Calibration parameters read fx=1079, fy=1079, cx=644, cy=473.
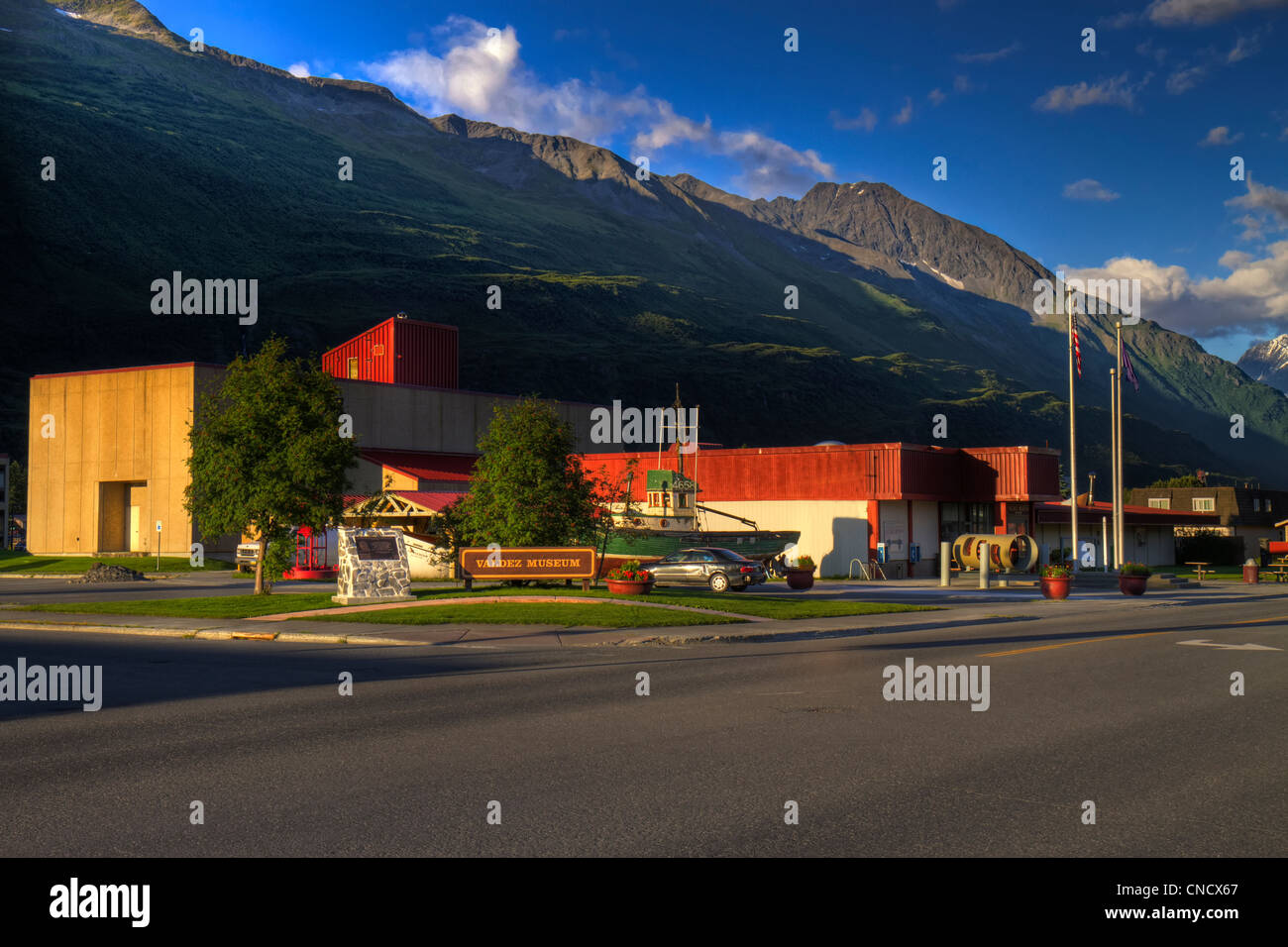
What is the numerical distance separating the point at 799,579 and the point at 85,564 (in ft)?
125

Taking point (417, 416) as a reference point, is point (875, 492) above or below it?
below

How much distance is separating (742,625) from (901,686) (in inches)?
403

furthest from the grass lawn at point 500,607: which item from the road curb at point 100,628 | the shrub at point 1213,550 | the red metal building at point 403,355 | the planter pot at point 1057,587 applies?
the shrub at point 1213,550

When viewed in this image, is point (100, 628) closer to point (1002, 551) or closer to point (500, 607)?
point (500, 607)

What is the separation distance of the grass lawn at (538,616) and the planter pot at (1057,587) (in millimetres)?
15800

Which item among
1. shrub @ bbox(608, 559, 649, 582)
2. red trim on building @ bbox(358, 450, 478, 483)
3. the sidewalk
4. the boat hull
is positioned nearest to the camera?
the sidewalk

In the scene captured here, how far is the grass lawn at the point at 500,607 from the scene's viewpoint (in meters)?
25.6

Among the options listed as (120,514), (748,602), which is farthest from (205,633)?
(120,514)

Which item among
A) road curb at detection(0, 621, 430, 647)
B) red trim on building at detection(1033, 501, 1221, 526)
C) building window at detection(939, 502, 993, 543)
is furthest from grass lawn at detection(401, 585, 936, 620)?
red trim on building at detection(1033, 501, 1221, 526)

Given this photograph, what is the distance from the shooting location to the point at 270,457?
3106 cm

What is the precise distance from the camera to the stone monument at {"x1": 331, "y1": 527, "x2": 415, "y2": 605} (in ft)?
97.0

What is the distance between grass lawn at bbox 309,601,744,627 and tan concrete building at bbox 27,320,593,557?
106 ft

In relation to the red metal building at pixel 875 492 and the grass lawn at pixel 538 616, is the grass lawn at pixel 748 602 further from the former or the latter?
the red metal building at pixel 875 492

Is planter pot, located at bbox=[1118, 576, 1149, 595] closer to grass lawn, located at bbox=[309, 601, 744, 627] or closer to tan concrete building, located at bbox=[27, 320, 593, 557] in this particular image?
grass lawn, located at bbox=[309, 601, 744, 627]
